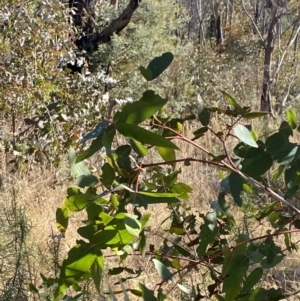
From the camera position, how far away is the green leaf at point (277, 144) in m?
1.19

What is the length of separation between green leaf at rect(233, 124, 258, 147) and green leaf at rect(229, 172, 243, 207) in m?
0.10

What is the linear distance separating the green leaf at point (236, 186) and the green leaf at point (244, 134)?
0.33ft

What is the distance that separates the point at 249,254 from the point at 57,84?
356 centimetres

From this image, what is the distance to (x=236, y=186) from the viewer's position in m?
1.17

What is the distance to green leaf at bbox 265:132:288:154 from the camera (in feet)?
3.92

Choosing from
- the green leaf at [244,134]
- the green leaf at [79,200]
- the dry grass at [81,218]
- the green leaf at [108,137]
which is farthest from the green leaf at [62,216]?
the dry grass at [81,218]

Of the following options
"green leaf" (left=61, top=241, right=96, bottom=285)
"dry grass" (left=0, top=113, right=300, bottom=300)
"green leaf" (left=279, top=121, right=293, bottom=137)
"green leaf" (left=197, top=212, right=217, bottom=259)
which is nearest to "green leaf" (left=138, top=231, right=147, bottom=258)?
"green leaf" (left=61, top=241, right=96, bottom=285)

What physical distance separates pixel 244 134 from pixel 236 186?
114 mm

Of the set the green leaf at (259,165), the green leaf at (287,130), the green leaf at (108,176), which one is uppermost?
the green leaf at (287,130)

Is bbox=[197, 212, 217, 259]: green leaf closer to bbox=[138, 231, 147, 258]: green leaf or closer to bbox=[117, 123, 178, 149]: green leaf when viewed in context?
bbox=[138, 231, 147, 258]: green leaf

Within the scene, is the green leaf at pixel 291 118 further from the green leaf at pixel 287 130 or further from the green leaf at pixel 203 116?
the green leaf at pixel 203 116

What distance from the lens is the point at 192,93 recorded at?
34.9ft

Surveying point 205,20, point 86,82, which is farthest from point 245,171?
point 205,20

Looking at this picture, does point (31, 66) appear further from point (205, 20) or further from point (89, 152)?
point (205, 20)
